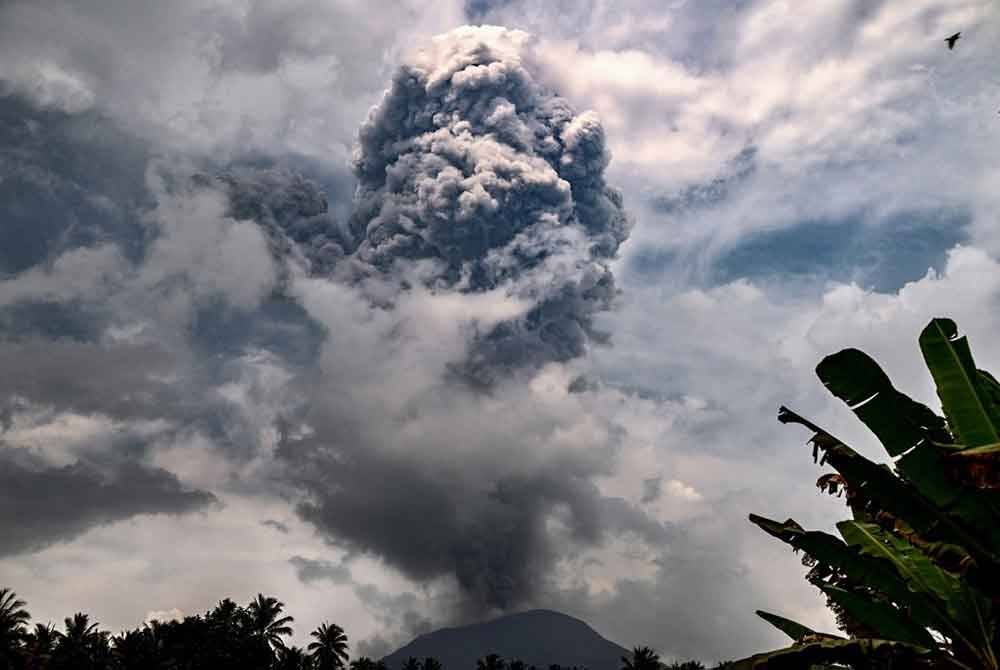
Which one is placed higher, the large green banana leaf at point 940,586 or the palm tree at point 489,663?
the palm tree at point 489,663

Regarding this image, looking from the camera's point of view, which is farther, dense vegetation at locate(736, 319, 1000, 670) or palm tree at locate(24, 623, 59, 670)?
palm tree at locate(24, 623, 59, 670)

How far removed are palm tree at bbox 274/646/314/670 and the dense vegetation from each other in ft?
205

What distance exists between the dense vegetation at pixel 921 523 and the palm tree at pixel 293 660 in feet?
205

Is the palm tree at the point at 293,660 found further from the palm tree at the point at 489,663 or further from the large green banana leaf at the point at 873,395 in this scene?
the large green banana leaf at the point at 873,395

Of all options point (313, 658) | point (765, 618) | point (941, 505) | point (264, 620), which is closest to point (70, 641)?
point (264, 620)

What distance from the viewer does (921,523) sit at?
6.24 metres

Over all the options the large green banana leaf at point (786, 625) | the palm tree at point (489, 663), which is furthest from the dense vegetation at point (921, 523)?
the palm tree at point (489, 663)

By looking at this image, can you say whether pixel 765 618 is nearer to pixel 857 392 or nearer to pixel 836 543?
pixel 836 543

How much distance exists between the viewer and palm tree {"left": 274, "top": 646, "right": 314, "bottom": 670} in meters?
61.8

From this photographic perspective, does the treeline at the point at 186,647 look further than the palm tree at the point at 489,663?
No

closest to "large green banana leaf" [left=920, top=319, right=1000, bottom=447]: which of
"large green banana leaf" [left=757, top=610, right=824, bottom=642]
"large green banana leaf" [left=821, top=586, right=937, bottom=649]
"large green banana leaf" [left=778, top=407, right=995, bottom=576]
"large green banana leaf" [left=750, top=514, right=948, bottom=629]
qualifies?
"large green banana leaf" [left=778, top=407, right=995, bottom=576]

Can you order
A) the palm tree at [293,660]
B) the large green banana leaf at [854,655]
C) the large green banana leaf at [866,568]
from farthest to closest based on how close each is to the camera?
the palm tree at [293,660]
the large green banana leaf at [866,568]
the large green banana leaf at [854,655]

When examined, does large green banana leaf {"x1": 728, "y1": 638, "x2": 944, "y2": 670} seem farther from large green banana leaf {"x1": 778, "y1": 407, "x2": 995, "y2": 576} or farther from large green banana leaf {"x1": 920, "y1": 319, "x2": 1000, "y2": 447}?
large green banana leaf {"x1": 920, "y1": 319, "x2": 1000, "y2": 447}

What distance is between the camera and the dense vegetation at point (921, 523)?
5.78 m
